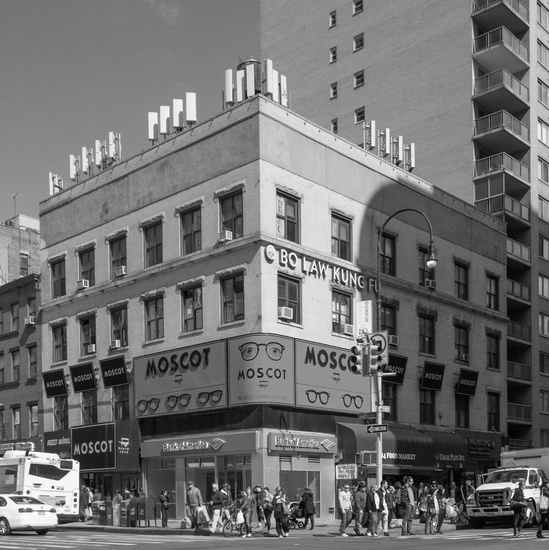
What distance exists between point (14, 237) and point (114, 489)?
34589 mm

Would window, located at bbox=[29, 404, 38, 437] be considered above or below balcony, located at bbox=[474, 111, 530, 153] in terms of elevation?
below

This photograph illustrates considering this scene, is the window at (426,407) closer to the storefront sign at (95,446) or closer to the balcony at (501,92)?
the storefront sign at (95,446)

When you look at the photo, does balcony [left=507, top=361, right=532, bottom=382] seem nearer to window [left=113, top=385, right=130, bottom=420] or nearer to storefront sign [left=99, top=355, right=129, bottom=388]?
window [left=113, top=385, right=130, bottom=420]

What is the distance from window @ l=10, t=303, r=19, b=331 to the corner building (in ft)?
16.1

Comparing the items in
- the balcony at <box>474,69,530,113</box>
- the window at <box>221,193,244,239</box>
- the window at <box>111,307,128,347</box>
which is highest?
the balcony at <box>474,69,530,113</box>

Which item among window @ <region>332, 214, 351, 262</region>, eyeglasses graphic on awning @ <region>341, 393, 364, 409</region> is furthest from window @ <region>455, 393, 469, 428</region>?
window @ <region>332, 214, 351, 262</region>

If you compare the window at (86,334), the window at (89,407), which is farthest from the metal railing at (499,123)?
the window at (89,407)

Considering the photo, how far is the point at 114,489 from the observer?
46.2 metres

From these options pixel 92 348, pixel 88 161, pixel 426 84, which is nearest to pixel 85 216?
pixel 88 161

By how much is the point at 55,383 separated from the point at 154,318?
8775 millimetres

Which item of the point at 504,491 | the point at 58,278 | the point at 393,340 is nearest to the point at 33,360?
the point at 58,278

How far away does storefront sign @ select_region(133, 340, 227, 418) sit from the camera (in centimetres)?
4056

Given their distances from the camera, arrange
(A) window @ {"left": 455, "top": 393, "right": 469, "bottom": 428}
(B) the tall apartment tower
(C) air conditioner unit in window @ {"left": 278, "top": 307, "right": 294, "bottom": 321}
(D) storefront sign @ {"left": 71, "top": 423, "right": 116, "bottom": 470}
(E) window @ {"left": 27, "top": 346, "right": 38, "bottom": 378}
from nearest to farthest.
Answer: (C) air conditioner unit in window @ {"left": 278, "top": 307, "right": 294, "bottom": 321}, (D) storefront sign @ {"left": 71, "top": 423, "right": 116, "bottom": 470}, (A) window @ {"left": 455, "top": 393, "right": 469, "bottom": 428}, (E) window @ {"left": 27, "top": 346, "right": 38, "bottom": 378}, (B) the tall apartment tower

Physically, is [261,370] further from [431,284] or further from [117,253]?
[431,284]
